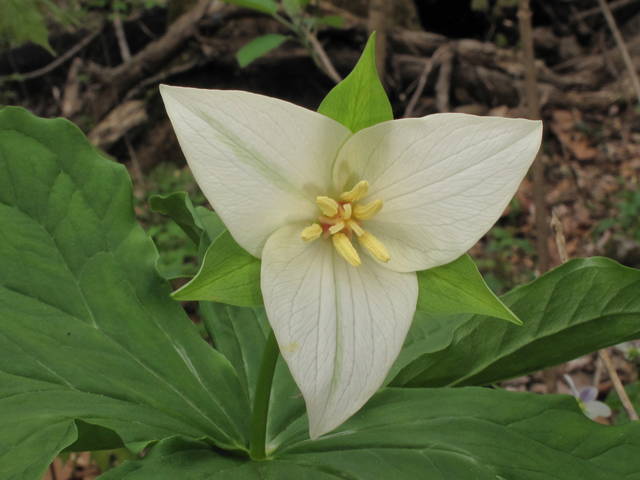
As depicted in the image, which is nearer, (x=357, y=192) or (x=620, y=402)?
(x=357, y=192)

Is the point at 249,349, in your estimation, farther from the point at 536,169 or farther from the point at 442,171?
the point at 536,169

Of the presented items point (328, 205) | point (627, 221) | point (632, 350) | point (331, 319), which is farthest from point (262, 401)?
point (627, 221)

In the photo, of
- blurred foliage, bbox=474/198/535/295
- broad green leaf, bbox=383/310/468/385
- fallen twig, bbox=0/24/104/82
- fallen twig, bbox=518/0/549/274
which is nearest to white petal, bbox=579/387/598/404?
fallen twig, bbox=518/0/549/274

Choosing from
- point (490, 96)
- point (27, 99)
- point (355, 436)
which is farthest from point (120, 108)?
point (355, 436)

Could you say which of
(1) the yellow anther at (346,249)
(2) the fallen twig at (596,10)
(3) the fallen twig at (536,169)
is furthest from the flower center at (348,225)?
(2) the fallen twig at (596,10)

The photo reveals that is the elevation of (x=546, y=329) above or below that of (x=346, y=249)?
below

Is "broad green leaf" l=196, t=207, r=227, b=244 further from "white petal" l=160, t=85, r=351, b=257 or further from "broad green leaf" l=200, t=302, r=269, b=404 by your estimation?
"white petal" l=160, t=85, r=351, b=257
